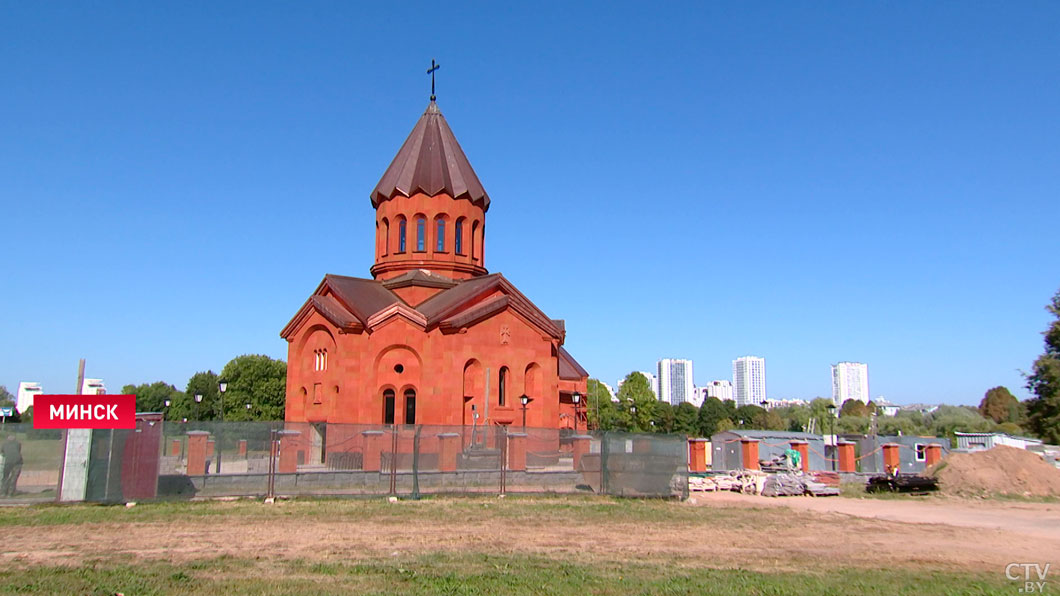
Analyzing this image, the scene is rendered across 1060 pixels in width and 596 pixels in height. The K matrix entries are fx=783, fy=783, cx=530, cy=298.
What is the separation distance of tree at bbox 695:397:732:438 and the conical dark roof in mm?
82403

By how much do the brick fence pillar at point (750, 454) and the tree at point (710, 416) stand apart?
78744 millimetres

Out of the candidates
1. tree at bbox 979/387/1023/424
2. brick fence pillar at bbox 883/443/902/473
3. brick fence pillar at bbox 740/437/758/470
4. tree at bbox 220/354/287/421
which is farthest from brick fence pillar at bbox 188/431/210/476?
tree at bbox 979/387/1023/424

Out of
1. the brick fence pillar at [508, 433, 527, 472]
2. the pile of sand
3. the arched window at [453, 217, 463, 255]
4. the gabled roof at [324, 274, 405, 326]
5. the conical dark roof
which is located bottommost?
the pile of sand

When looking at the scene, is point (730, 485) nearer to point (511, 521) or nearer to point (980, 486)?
point (980, 486)

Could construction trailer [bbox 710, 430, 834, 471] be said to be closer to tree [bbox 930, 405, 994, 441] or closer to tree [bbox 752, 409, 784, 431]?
tree [bbox 930, 405, 994, 441]

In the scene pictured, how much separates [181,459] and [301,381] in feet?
39.5

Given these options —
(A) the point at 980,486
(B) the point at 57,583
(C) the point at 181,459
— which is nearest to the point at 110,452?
(C) the point at 181,459

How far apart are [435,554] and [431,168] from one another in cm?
2406

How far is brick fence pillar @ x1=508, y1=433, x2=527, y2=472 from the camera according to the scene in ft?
77.7

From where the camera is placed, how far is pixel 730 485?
26906mm

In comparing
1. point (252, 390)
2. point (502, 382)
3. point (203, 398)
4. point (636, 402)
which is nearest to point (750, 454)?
point (502, 382)

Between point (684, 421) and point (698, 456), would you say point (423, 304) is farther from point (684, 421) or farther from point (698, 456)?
point (684, 421)

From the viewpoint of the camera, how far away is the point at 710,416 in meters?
113

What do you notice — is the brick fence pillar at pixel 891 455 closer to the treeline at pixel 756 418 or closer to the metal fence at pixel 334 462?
the metal fence at pixel 334 462
